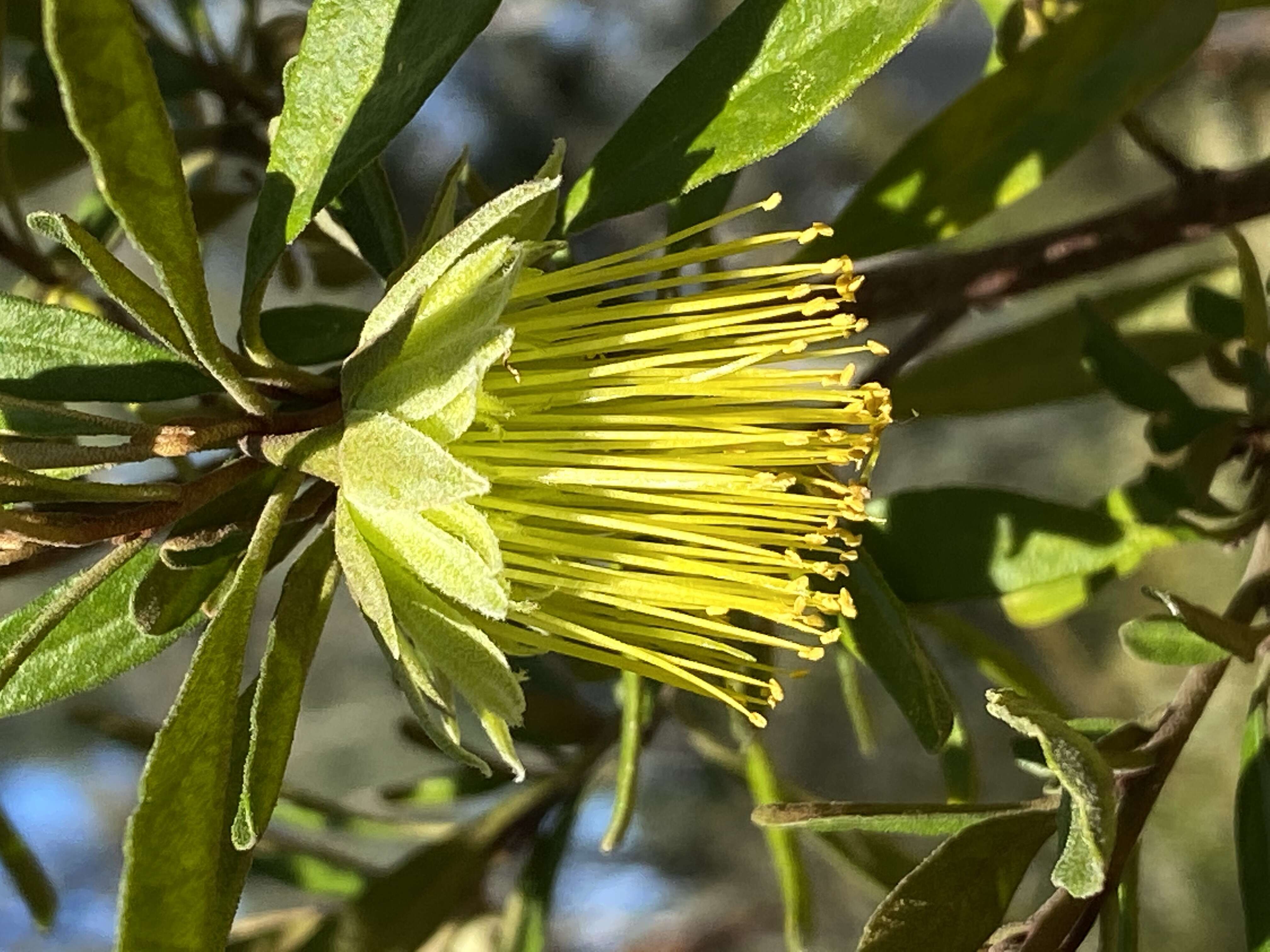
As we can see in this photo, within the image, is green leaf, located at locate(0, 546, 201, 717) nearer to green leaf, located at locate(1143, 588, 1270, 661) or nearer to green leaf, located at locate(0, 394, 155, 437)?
green leaf, located at locate(0, 394, 155, 437)

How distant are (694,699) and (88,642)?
673 millimetres

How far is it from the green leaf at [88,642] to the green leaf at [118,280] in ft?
0.40

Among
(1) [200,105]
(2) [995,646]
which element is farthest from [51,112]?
(2) [995,646]

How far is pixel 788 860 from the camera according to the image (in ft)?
2.94

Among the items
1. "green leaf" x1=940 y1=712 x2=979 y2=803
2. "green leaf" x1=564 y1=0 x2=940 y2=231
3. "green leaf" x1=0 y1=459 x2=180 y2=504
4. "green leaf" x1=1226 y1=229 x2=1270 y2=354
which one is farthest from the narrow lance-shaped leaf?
"green leaf" x1=1226 y1=229 x2=1270 y2=354

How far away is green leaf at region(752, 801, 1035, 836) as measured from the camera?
0.53 m

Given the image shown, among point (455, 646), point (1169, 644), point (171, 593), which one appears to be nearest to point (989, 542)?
point (1169, 644)

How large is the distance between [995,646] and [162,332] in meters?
0.71

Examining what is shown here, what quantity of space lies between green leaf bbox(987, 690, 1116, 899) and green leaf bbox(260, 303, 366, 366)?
388mm

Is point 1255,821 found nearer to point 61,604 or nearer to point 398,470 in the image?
point 398,470

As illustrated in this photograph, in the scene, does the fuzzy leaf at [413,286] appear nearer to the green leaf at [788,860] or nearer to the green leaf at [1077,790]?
the green leaf at [1077,790]

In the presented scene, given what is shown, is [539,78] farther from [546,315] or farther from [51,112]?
[546,315]

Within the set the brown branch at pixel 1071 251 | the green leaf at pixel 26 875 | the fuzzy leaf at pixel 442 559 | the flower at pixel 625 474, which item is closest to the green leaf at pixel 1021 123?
the brown branch at pixel 1071 251

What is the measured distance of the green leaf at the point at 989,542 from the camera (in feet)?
2.41
